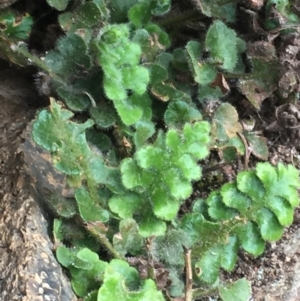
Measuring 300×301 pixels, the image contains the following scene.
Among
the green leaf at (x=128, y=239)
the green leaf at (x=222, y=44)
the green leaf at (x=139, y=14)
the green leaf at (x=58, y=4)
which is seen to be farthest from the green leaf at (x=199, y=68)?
the green leaf at (x=128, y=239)

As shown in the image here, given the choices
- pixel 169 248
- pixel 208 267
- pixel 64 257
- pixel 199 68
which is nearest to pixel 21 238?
pixel 64 257

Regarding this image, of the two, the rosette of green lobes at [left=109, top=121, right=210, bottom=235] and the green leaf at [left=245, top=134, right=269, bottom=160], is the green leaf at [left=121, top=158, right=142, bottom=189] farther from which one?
the green leaf at [left=245, top=134, right=269, bottom=160]

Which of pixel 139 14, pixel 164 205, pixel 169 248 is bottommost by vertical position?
pixel 169 248

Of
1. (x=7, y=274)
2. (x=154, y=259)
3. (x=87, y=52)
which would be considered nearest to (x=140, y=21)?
(x=87, y=52)

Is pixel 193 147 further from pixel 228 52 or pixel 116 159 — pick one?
pixel 228 52

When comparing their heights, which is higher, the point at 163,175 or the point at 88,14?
the point at 88,14

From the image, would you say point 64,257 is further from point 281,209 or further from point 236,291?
point 281,209

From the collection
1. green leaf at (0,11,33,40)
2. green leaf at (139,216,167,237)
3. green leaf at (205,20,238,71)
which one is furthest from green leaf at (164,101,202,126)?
green leaf at (0,11,33,40)
